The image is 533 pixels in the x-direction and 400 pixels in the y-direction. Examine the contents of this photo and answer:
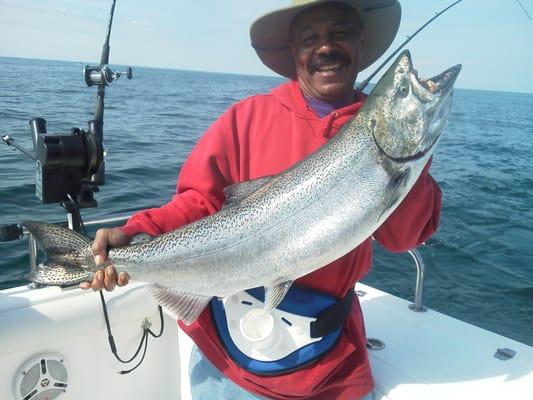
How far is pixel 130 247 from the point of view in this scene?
2.65 meters

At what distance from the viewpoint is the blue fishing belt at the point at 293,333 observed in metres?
2.74

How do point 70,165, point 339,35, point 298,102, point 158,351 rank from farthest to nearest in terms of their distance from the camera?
point 158,351, point 70,165, point 298,102, point 339,35

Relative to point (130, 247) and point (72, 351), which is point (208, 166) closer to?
point (130, 247)

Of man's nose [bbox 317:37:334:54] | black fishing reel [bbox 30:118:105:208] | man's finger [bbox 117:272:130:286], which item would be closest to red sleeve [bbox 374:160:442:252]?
man's nose [bbox 317:37:334:54]

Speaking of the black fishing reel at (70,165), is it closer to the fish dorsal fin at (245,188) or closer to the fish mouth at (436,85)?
the fish dorsal fin at (245,188)

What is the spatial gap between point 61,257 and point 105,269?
288mm

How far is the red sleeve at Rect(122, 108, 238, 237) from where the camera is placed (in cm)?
284

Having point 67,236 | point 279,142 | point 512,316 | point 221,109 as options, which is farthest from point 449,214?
point 221,109

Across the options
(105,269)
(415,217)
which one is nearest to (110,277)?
(105,269)

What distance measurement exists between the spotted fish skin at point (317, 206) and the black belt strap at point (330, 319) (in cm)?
37

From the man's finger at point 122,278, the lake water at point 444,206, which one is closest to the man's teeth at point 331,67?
the man's finger at point 122,278

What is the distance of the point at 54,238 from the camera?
2.70 m

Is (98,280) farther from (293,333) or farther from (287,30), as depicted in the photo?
(287,30)

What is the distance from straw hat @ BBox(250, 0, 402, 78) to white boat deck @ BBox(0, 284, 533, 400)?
2.05 metres
